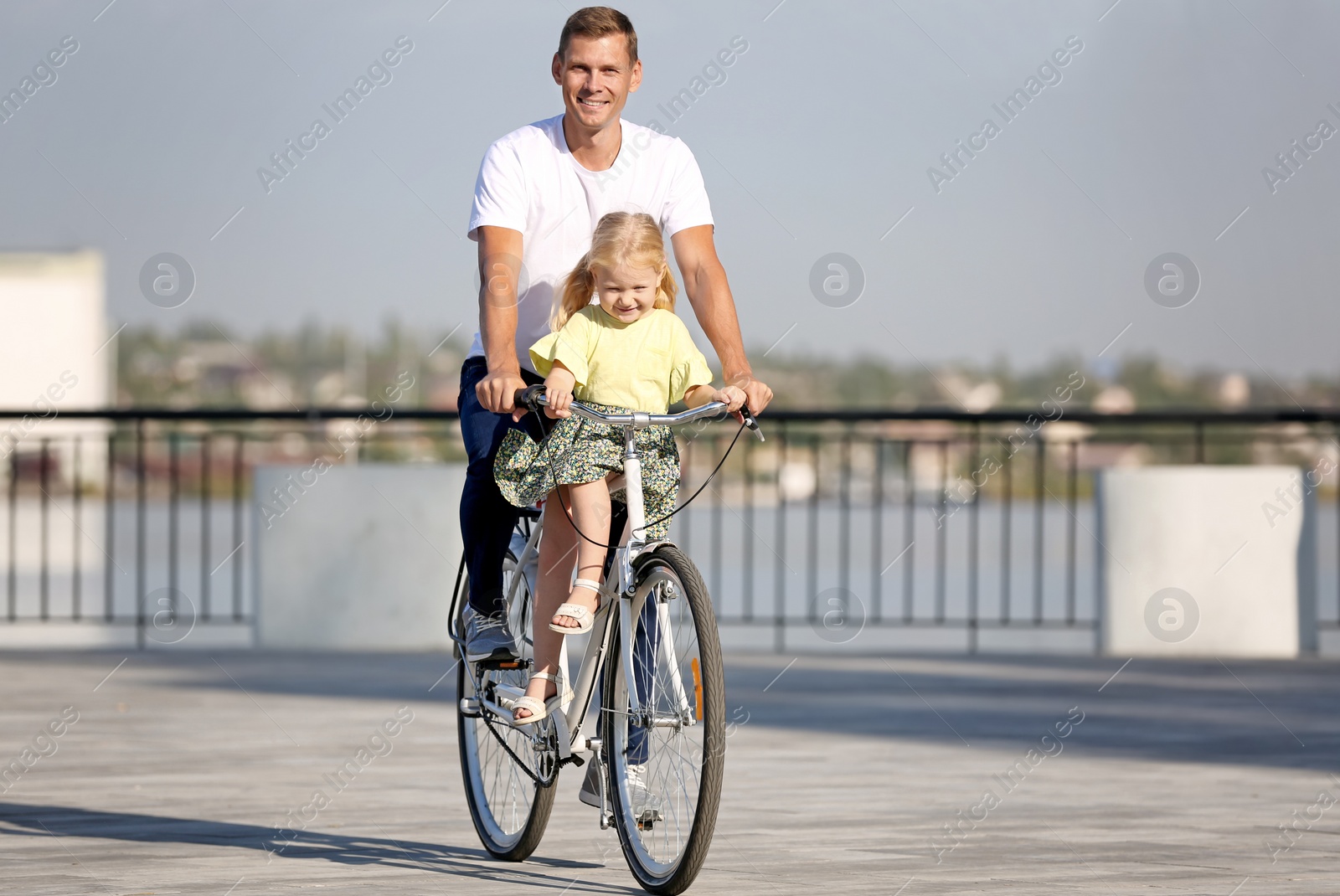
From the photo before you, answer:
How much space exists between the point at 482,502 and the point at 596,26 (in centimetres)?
110

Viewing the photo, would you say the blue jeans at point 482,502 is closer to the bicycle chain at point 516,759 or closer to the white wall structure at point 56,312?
the bicycle chain at point 516,759

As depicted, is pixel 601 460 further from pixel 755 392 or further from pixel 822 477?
pixel 822 477

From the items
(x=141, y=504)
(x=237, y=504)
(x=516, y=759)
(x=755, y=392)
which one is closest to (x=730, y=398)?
(x=755, y=392)

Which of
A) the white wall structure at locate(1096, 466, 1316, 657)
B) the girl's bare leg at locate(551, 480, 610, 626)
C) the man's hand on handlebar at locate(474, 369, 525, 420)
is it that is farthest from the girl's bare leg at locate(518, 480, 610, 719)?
the white wall structure at locate(1096, 466, 1316, 657)

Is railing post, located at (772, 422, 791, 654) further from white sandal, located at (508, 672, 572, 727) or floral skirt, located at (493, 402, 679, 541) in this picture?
floral skirt, located at (493, 402, 679, 541)

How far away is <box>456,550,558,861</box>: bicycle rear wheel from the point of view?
4.18 m

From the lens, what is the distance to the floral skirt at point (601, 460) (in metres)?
3.84

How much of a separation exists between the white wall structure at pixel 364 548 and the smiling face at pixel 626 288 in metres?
5.47

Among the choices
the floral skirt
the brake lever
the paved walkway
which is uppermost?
the brake lever

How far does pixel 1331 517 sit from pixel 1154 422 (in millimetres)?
2086

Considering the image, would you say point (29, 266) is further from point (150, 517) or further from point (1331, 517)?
point (1331, 517)

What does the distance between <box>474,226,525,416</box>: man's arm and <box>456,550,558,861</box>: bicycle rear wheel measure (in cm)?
67

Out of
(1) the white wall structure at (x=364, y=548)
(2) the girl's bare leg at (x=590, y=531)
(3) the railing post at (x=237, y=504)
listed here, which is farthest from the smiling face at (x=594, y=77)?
(3) the railing post at (x=237, y=504)

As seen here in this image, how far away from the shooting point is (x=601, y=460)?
3.84 meters
